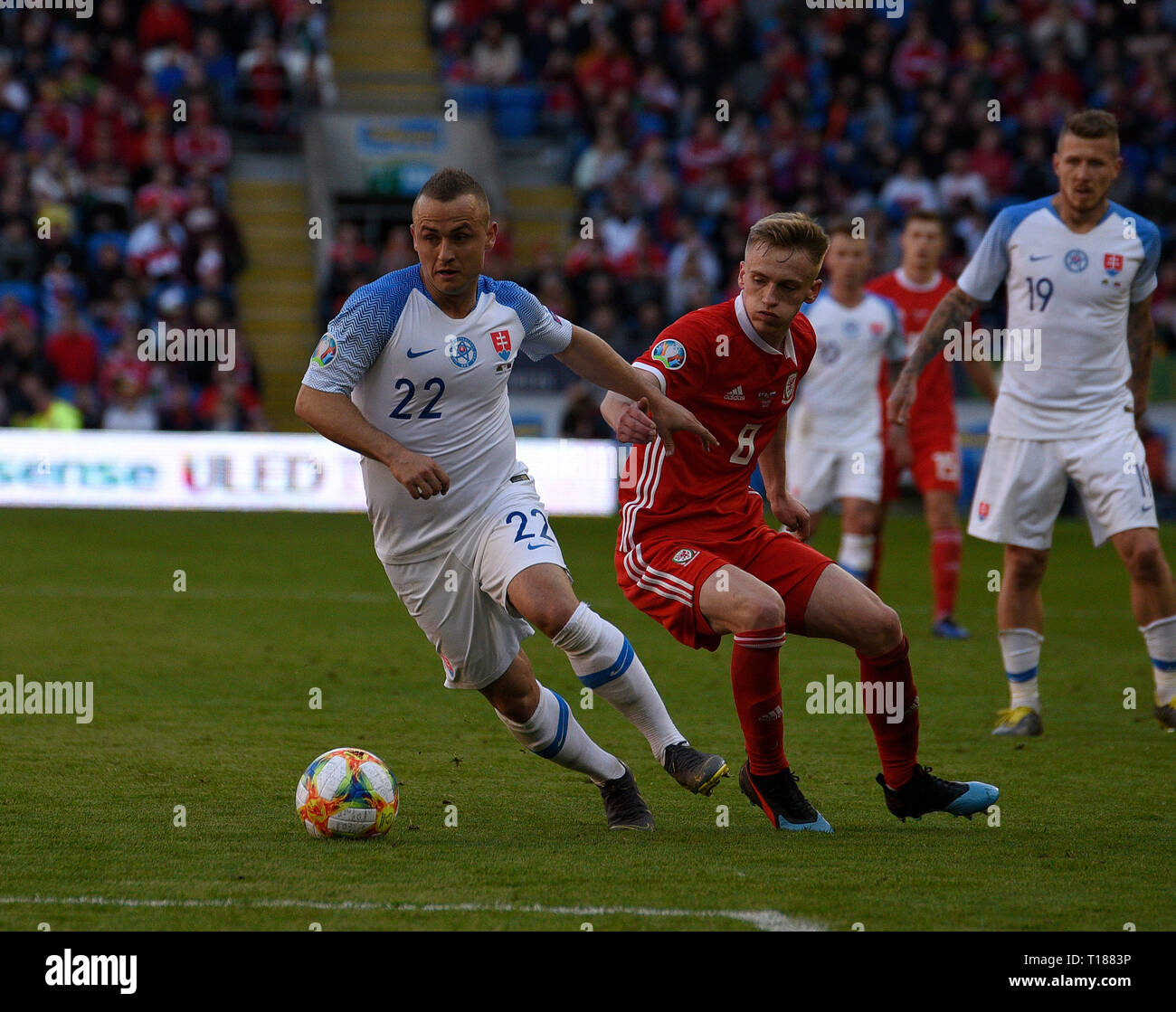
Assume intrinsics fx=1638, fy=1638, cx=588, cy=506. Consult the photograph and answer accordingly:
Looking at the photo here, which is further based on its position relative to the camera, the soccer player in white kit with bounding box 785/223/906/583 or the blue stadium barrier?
the blue stadium barrier

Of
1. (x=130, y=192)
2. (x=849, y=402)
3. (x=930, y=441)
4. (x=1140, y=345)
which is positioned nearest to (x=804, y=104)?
(x=130, y=192)

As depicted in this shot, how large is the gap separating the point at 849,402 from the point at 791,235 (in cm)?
481

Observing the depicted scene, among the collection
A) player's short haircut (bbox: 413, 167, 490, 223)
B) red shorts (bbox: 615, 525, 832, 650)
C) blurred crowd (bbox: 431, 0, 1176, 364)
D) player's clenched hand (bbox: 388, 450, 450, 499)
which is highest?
blurred crowd (bbox: 431, 0, 1176, 364)

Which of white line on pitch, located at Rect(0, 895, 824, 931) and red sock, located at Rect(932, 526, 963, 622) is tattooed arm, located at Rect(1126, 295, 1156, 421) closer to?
red sock, located at Rect(932, 526, 963, 622)

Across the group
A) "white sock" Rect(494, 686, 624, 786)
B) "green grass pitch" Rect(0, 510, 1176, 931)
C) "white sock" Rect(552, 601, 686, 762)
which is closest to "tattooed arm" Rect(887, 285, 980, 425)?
"green grass pitch" Rect(0, 510, 1176, 931)

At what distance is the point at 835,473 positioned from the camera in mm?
9562

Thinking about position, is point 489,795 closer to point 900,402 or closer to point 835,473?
point 900,402

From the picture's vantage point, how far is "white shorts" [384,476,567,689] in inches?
189

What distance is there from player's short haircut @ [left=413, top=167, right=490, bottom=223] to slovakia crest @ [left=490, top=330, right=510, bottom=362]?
349mm

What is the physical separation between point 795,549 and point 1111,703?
3143mm

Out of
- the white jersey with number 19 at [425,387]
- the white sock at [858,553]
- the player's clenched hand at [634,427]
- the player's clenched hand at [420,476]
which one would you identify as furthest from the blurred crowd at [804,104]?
the player's clenched hand at [420,476]

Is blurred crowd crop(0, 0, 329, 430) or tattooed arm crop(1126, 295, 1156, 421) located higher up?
blurred crowd crop(0, 0, 329, 430)
